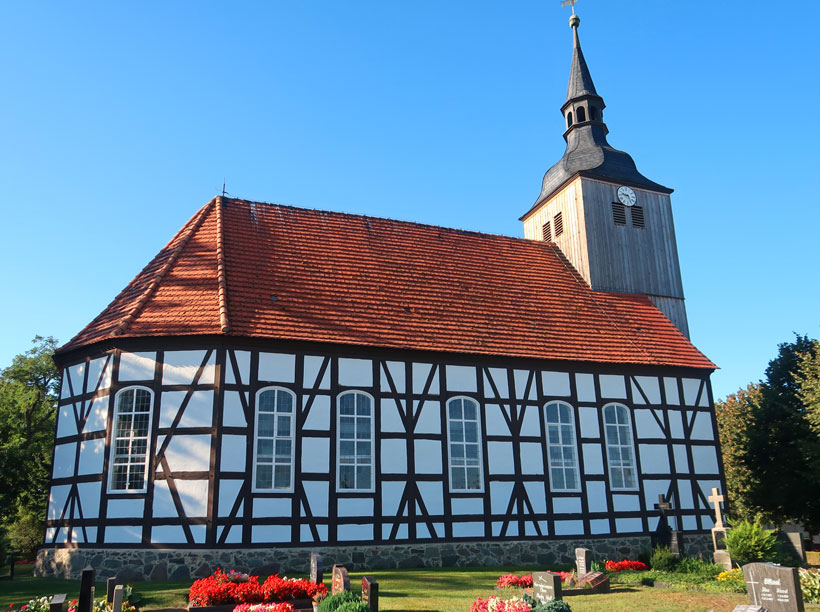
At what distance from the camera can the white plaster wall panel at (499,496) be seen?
57.3 ft

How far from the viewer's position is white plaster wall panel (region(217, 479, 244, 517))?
A: 589 inches

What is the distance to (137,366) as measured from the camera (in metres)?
15.9

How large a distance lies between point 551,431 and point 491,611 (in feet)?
31.3

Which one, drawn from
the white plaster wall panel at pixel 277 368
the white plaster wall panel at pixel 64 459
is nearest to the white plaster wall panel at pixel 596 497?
the white plaster wall panel at pixel 277 368

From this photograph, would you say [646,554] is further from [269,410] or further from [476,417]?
[269,410]

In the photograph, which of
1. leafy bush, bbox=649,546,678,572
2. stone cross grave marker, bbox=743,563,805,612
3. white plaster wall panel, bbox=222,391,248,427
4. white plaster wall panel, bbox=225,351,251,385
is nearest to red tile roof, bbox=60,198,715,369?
white plaster wall panel, bbox=225,351,251,385

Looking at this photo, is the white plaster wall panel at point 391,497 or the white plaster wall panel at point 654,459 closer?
the white plaster wall panel at point 391,497

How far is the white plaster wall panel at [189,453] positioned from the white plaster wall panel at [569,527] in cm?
888

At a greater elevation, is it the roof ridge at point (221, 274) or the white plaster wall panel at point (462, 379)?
the roof ridge at point (221, 274)

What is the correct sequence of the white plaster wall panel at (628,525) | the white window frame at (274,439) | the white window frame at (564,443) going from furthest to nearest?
the white plaster wall panel at (628,525), the white window frame at (564,443), the white window frame at (274,439)

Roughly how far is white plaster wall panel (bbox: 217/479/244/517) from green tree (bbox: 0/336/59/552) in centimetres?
754

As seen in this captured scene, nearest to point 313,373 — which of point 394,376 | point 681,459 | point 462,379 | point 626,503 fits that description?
point 394,376

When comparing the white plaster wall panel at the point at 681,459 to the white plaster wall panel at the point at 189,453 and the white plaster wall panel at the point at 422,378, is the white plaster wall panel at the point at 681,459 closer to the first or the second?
the white plaster wall panel at the point at 422,378

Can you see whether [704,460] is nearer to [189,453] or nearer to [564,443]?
[564,443]
